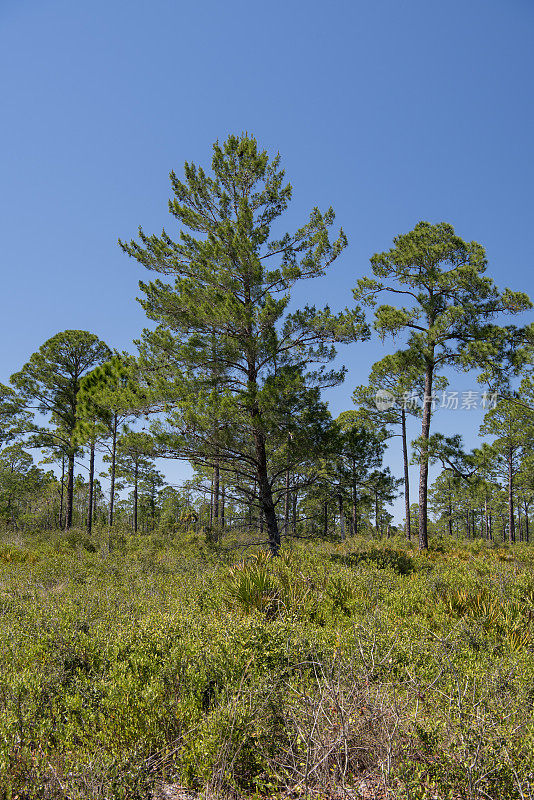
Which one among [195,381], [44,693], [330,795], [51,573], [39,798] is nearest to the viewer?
[330,795]

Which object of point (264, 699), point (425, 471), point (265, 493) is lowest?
point (264, 699)

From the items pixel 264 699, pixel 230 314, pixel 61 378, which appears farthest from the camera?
pixel 61 378

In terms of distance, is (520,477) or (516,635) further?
(520,477)

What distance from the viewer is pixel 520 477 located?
30.5 m

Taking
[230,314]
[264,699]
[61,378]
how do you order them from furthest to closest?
1. [61,378]
2. [230,314]
3. [264,699]

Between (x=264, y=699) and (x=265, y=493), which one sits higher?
(x=265, y=493)

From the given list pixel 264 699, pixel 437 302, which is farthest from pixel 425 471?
pixel 264 699

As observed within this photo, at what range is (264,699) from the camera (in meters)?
3.06

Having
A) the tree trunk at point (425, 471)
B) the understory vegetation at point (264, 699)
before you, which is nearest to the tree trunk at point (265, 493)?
the understory vegetation at point (264, 699)

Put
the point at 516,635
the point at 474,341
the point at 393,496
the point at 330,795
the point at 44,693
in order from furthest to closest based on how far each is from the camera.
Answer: the point at 393,496
the point at 474,341
the point at 516,635
the point at 44,693
the point at 330,795

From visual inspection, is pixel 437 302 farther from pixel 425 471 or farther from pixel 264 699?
pixel 264 699

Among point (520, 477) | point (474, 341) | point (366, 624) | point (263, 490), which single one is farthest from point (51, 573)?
point (520, 477)

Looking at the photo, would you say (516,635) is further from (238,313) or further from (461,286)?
(461,286)

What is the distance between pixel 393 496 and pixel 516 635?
771 inches
